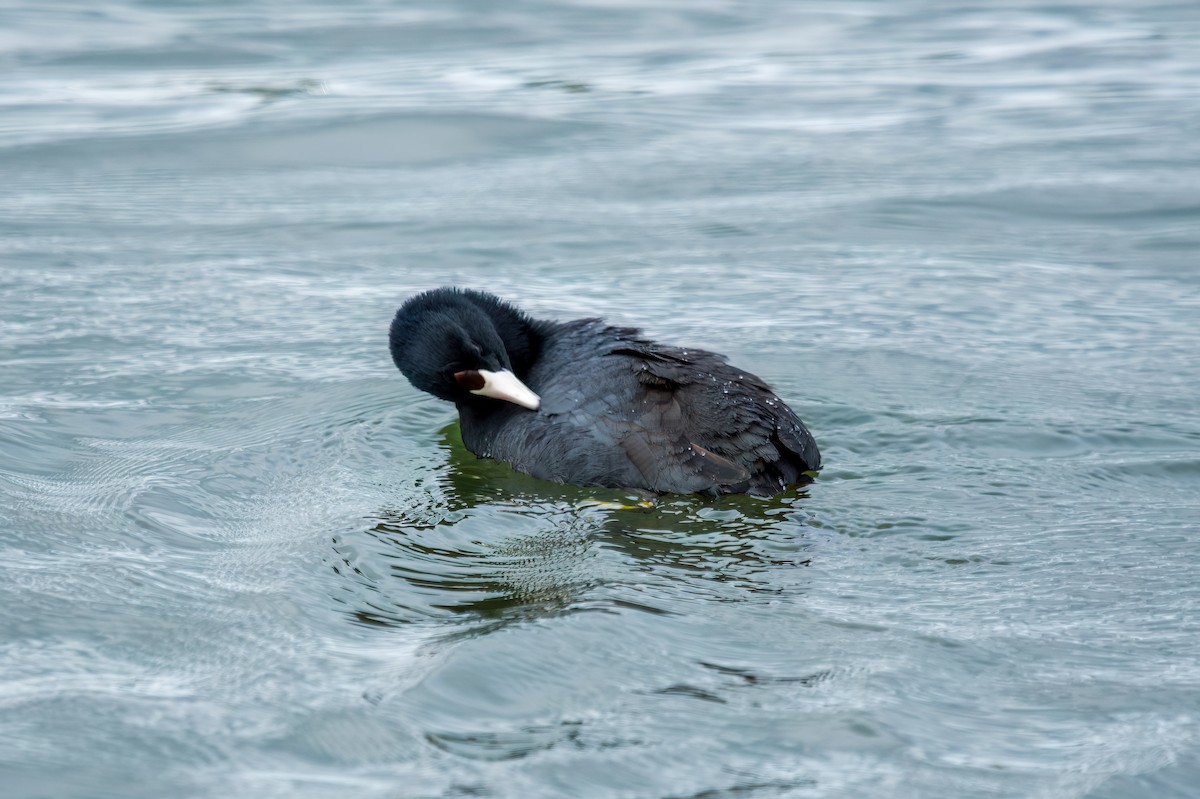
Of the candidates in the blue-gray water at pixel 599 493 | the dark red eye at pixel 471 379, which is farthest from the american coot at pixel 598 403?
the blue-gray water at pixel 599 493

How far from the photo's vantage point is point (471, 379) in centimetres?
617

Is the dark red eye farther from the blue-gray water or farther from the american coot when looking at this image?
the blue-gray water

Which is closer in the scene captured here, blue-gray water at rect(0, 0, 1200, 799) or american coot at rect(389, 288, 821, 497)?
blue-gray water at rect(0, 0, 1200, 799)

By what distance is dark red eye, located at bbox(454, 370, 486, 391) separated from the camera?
616 centimetres

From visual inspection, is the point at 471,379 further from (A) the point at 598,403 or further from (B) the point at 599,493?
(B) the point at 599,493

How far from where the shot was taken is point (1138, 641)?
14.7 ft

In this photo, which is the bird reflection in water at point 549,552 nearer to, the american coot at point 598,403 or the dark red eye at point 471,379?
the american coot at point 598,403

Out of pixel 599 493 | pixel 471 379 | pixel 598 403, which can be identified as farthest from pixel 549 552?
pixel 471 379

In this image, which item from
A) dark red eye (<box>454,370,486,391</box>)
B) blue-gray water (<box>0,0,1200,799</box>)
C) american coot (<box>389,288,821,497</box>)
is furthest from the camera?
dark red eye (<box>454,370,486,391</box>)

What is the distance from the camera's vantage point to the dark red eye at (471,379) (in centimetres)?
616

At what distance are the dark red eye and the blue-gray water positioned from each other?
38 centimetres

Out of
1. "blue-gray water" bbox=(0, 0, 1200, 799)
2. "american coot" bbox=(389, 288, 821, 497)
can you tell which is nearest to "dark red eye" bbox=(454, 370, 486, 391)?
"american coot" bbox=(389, 288, 821, 497)

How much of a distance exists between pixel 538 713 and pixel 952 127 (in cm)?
962

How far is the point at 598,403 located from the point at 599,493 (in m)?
0.36
